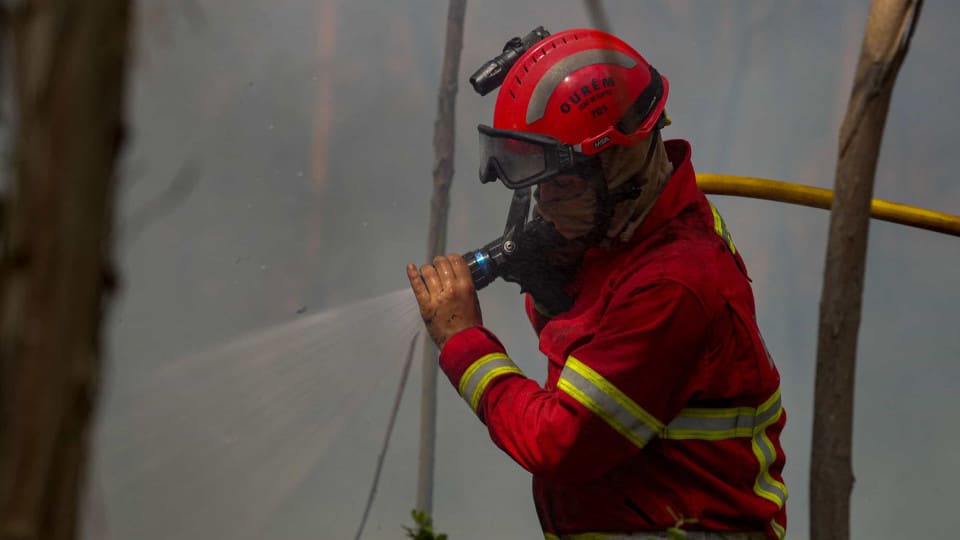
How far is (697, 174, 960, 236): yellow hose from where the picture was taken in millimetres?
2941

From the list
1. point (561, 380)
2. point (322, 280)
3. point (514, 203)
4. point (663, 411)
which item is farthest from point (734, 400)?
point (322, 280)

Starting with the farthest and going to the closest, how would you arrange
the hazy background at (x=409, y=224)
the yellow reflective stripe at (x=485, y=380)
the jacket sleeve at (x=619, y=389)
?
the hazy background at (x=409, y=224) < the yellow reflective stripe at (x=485, y=380) < the jacket sleeve at (x=619, y=389)


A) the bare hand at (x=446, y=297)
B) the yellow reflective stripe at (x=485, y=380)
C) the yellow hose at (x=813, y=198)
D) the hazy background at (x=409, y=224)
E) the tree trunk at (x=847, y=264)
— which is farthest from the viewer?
the hazy background at (x=409, y=224)

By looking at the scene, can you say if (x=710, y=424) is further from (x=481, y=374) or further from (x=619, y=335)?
(x=481, y=374)

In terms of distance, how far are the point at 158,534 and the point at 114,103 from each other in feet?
11.1

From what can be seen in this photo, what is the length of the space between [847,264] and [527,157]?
899 mm

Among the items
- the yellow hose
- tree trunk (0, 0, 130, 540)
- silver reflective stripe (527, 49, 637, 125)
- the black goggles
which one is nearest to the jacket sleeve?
the black goggles

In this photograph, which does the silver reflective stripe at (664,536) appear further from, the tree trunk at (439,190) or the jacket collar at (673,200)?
the tree trunk at (439,190)

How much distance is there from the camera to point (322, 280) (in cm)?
395

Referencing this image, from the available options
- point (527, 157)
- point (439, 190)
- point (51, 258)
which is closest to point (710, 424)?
point (527, 157)

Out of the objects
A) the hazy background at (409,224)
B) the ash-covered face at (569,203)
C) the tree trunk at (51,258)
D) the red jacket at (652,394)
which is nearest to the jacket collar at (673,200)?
the red jacket at (652,394)

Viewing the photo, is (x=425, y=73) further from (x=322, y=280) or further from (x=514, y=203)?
(x=514, y=203)

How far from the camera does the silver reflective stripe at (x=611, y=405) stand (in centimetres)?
207

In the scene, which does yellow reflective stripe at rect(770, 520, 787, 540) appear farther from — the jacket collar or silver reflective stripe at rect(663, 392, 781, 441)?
the jacket collar
